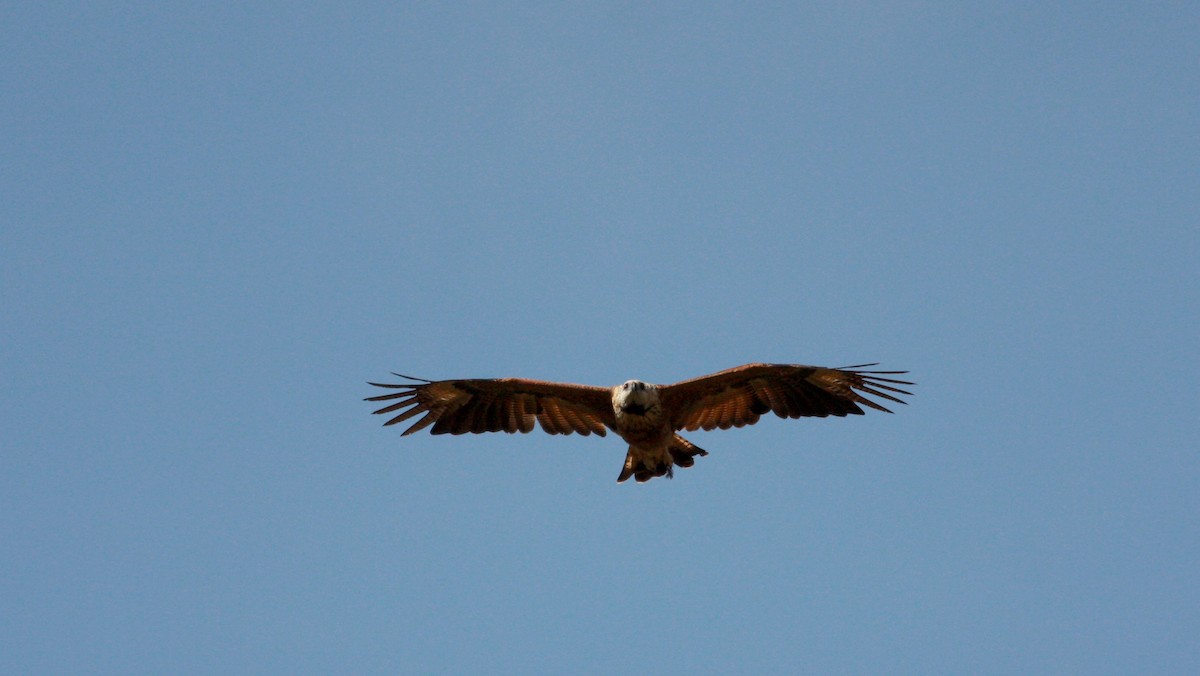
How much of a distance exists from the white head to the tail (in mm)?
683

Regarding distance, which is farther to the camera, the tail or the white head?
the tail

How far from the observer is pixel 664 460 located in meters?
15.3

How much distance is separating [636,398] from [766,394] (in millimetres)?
1636

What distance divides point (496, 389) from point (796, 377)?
11.2ft

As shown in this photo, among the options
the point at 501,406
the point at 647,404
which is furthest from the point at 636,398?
the point at 501,406

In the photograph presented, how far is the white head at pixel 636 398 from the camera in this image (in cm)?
1473

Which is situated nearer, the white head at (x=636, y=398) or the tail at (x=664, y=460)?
the white head at (x=636, y=398)

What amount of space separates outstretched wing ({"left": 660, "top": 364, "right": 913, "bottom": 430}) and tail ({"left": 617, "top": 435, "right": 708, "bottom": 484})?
0.85 feet

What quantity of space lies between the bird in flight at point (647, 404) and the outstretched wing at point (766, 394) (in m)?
0.01

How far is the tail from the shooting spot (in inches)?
605

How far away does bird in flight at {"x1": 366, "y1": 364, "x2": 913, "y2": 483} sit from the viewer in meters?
15.0

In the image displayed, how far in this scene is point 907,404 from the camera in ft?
49.1

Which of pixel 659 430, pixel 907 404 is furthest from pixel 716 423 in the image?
pixel 907 404

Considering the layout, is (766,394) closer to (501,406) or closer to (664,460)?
(664,460)
